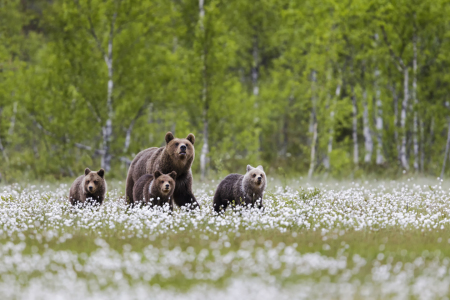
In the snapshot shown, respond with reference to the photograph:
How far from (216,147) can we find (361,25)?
8.78 meters

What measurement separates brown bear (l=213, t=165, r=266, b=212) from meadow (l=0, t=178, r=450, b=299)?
16.1 inches

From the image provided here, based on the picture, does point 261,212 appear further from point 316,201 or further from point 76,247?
point 76,247

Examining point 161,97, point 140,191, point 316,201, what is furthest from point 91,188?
point 161,97

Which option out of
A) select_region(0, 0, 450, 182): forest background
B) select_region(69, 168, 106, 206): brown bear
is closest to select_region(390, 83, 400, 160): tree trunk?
select_region(0, 0, 450, 182): forest background

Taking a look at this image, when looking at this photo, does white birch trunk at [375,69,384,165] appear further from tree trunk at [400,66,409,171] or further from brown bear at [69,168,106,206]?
brown bear at [69,168,106,206]

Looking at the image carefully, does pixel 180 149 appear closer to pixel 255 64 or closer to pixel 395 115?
pixel 395 115

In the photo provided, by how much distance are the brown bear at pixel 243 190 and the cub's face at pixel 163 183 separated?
1.17 metres

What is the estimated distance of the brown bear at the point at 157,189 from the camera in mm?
10355

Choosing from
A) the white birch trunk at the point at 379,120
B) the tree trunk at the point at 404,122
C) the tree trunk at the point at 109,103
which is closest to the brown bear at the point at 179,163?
the tree trunk at the point at 109,103

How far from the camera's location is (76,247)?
7.70 meters

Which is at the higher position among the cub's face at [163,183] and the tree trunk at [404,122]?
the tree trunk at [404,122]

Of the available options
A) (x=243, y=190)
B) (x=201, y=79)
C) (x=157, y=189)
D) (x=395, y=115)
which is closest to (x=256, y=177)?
(x=243, y=190)

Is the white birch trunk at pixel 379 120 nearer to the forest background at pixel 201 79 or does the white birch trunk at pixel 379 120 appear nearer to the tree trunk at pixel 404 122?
the forest background at pixel 201 79

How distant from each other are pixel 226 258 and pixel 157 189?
4.42 m
